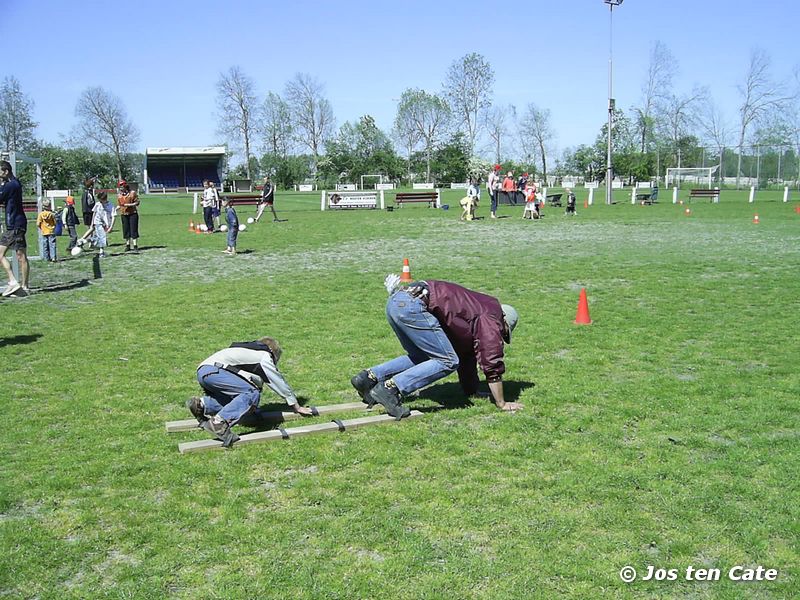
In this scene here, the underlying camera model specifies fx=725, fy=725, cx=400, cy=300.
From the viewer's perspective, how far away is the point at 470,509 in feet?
15.4

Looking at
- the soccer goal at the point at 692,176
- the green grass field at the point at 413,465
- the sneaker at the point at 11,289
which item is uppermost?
the soccer goal at the point at 692,176

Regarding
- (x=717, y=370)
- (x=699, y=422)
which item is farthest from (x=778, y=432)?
(x=717, y=370)

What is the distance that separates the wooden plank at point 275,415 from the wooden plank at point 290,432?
0.87ft

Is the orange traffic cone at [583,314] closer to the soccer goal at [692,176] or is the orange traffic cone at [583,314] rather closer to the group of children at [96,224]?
the group of children at [96,224]

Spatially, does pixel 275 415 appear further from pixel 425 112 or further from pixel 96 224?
pixel 425 112

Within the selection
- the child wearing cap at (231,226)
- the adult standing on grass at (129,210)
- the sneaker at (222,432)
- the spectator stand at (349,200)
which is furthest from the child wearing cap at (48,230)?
Result: the spectator stand at (349,200)

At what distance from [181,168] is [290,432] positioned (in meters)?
88.5

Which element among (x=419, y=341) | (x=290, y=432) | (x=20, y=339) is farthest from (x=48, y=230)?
(x=419, y=341)

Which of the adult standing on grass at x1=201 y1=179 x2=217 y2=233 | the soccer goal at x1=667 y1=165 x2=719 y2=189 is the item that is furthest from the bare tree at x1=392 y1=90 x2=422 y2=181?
the adult standing on grass at x1=201 y1=179 x2=217 y2=233

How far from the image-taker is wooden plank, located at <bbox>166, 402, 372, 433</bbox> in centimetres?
624

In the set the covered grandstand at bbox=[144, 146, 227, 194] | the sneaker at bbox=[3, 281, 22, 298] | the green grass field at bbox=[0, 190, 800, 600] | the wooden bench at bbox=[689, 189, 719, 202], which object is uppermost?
the covered grandstand at bbox=[144, 146, 227, 194]

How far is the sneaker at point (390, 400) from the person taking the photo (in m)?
6.42

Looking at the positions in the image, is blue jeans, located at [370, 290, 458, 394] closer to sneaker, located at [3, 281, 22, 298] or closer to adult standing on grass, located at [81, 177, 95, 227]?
sneaker, located at [3, 281, 22, 298]

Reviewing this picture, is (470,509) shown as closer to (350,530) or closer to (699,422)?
(350,530)
